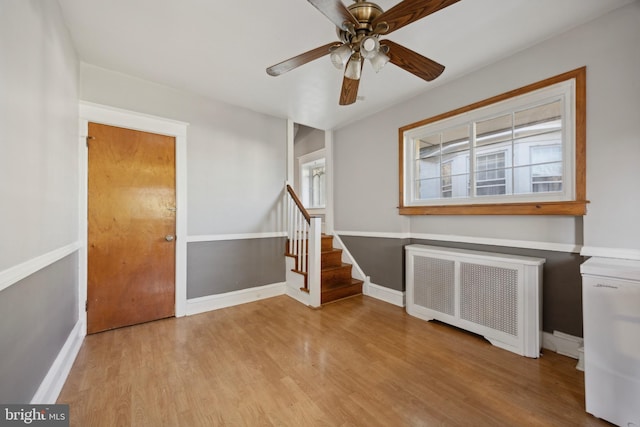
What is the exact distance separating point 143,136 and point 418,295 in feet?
11.2

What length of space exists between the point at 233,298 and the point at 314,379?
1798mm

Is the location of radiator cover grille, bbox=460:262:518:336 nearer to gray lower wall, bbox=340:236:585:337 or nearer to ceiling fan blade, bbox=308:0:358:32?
gray lower wall, bbox=340:236:585:337

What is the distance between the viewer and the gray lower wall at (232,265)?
9.78 feet

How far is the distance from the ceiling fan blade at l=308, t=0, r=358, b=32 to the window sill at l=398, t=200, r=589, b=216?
2015 millimetres

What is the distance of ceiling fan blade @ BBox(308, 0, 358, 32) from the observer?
1160mm

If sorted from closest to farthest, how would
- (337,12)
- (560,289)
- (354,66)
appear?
(337,12) < (354,66) < (560,289)

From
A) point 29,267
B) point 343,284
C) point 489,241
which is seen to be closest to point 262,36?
point 29,267

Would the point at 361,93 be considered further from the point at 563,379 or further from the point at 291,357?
the point at 563,379

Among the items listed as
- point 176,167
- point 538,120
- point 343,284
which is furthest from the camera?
point 343,284

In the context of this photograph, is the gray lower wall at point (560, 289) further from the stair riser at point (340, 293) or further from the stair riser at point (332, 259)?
the stair riser at point (332, 259)

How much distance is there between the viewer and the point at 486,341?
2273mm

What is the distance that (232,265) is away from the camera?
3.24 m

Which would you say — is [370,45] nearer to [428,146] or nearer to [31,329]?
[428,146]

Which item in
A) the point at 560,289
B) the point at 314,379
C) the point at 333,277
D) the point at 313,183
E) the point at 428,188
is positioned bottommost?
the point at 314,379
